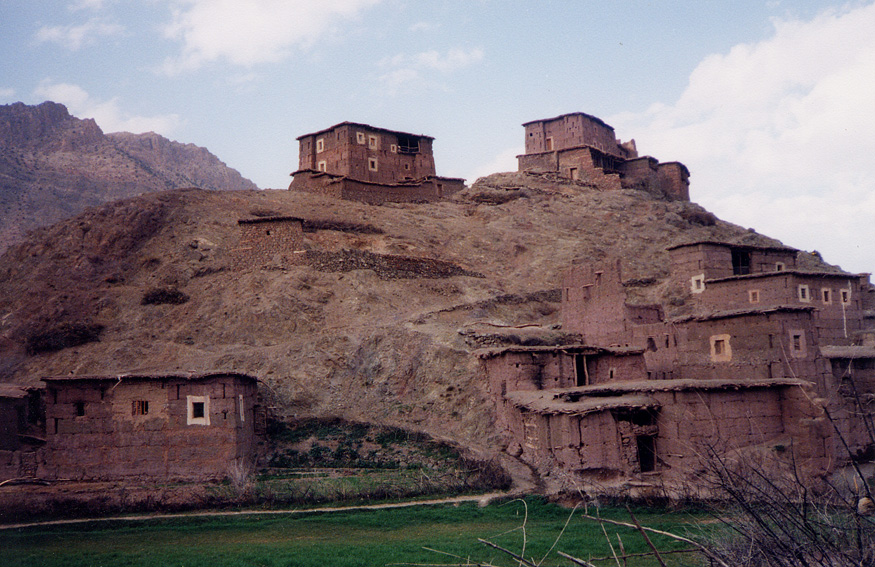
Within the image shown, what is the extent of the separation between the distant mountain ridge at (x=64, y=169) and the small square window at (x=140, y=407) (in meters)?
63.7

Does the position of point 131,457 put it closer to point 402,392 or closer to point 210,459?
point 210,459

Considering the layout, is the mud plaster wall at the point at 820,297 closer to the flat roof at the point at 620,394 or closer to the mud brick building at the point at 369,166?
the flat roof at the point at 620,394

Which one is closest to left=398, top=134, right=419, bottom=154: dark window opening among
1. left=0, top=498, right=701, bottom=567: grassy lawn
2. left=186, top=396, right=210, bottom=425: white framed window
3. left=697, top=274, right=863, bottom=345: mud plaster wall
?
left=697, top=274, right=863, bottom=345: mud plaster wall

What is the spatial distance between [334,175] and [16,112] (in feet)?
292

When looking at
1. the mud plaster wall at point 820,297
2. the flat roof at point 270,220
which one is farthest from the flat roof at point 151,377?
the mud plaster wall at point 820,297

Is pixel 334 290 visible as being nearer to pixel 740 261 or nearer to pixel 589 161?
pixel 740 261

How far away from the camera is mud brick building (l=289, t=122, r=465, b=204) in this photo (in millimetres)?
54875

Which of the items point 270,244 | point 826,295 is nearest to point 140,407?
point 270,244

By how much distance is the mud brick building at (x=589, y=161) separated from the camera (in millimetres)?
61781

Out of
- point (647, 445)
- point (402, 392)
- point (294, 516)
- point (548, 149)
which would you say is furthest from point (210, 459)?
point (548, 149)

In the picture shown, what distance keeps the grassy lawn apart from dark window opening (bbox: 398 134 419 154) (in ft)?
142

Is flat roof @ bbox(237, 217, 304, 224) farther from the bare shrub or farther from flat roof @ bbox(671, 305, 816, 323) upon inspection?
flat roof @ bbox(671, 305, 816, 323)

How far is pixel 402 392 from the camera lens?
29.7 meters

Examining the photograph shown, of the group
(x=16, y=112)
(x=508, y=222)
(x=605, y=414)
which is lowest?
(x=605, y=414)
